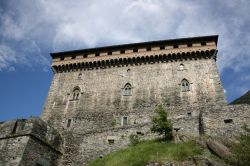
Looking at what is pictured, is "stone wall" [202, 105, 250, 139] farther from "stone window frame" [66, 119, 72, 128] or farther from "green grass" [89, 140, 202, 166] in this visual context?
"stone window frame" [66, 119, 72, 128]

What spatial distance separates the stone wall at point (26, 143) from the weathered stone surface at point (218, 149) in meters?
10.6

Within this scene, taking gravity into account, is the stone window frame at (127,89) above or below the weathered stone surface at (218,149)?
above

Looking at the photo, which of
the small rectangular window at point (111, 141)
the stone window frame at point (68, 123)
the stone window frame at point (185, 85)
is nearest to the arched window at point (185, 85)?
the stone window frame at point (185, 85)

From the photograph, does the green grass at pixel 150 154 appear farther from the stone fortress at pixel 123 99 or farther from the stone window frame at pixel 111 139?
the stone fortress at pixel 123 99

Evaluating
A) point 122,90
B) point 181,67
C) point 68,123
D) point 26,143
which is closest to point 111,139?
point 26,143

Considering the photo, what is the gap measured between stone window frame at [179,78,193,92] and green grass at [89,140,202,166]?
30.5ft

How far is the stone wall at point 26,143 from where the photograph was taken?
57.8ft

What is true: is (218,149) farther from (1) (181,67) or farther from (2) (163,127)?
(1) (181,67)

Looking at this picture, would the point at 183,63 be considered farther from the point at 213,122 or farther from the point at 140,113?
the point at 213,122

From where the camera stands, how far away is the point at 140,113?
87.6ft

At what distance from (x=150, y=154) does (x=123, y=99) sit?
38.2 ft

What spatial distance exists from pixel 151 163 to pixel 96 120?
486 inches

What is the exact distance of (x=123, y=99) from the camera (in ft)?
92.1

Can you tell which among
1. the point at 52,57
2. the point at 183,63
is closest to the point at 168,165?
the point at 183,63
